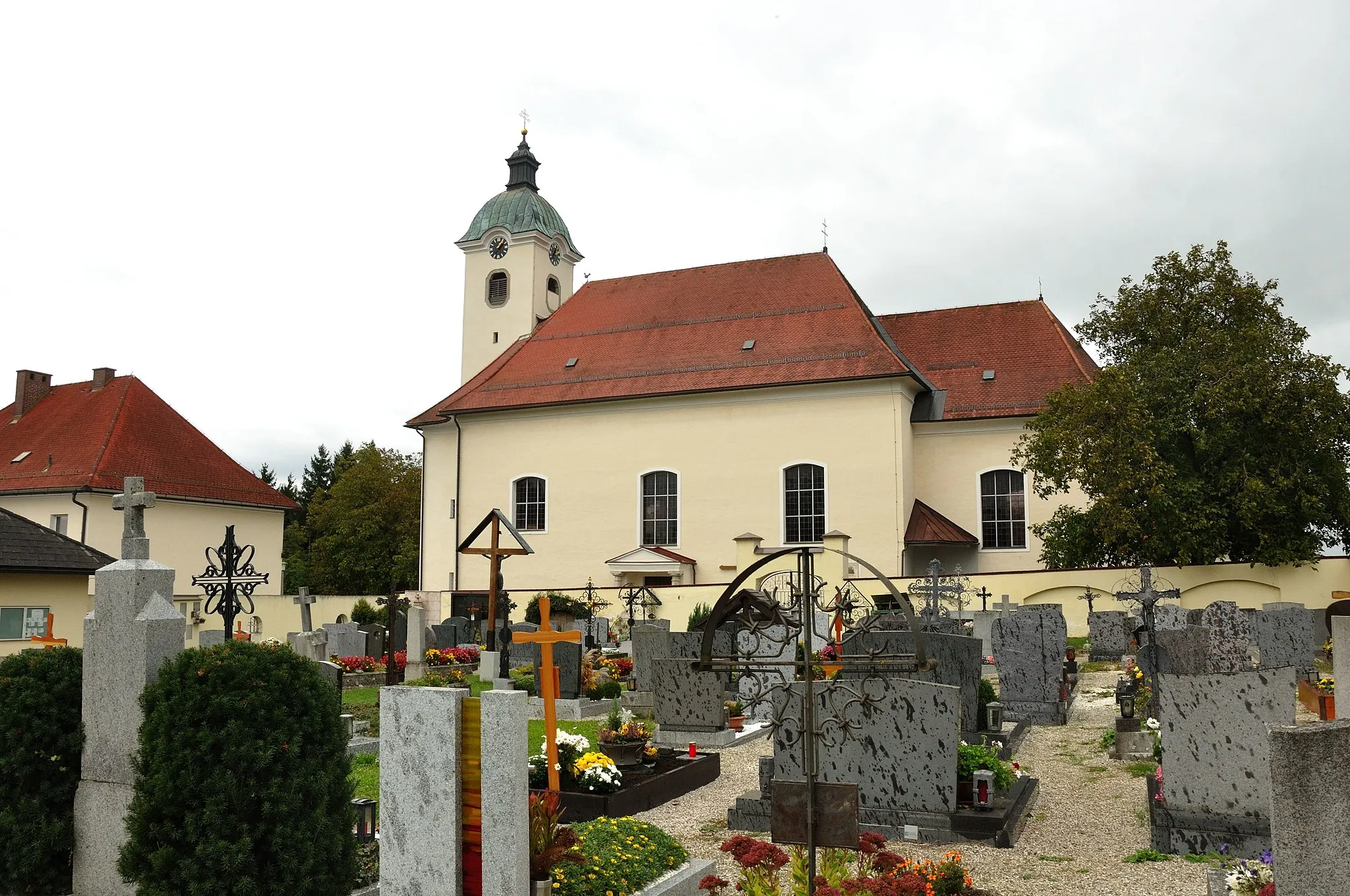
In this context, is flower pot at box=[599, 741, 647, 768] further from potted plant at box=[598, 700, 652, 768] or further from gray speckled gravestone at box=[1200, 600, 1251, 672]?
gray speckled gravestone at box=[1200, 600, 1251, 672]

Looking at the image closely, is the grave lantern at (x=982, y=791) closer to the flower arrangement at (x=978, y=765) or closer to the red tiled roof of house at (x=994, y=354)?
the flower arrangement at (x=978, y=765)

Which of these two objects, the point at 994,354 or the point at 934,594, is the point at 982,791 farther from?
the point at 994,354

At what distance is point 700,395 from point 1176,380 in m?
12.0

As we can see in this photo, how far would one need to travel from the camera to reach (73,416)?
3500 cm

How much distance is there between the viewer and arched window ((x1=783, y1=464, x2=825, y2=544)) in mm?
28734

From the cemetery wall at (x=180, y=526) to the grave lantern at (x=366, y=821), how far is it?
25.0 m

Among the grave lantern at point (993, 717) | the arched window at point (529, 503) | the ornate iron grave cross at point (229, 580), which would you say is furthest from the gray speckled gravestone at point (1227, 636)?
the arched window at point (529, 503)

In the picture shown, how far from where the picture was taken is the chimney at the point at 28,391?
3709cm

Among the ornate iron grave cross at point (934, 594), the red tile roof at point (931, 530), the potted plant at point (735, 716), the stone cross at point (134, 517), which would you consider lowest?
the potted plant at point (735, 716)

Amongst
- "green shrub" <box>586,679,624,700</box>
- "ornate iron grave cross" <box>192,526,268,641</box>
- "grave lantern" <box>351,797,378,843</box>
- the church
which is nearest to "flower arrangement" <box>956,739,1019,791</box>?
"grave lantern" <box>351,797,378,843</box>

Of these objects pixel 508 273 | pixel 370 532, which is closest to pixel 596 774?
pixel 508 273

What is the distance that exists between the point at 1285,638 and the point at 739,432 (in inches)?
637

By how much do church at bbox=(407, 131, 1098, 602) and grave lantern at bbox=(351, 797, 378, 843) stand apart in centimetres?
2090

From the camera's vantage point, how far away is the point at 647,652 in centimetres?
1549
